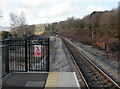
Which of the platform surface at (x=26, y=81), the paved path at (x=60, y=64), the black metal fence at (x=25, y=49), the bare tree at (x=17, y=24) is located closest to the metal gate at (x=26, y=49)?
the black metal fence at (x=25, y=49)

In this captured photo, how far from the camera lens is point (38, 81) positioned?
794 centimetres

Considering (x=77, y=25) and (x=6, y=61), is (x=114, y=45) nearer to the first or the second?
(x=6, y=61)

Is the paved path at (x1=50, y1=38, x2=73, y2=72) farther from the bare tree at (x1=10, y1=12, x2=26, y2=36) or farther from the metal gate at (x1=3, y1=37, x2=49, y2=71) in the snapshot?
the bare tree at (x1=10, y1=12, x2=26, y2=36)

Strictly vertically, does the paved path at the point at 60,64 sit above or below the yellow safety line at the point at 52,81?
below

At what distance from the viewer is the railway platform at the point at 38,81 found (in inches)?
287

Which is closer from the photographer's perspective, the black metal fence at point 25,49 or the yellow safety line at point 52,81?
the yellow safety line at point 52,81

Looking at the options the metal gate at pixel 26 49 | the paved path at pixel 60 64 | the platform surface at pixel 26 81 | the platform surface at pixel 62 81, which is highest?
Result: the metal gate at pixel 26 49

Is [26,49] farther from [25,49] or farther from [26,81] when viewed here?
[26,81]

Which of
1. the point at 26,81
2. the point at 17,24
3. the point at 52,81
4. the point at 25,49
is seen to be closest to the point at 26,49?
the point at 25,49

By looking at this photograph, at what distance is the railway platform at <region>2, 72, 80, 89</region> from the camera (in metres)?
7.30

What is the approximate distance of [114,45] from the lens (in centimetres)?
3609

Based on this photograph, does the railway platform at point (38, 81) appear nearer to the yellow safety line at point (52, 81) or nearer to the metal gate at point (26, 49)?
the yellow safety line at point (52, 81)

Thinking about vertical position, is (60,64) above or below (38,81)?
below

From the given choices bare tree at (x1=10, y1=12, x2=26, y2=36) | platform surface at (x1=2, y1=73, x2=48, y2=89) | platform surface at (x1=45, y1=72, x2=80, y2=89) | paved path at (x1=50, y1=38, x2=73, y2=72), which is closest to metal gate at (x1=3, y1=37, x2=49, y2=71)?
platform surface at (x1=2, y1=73, x2=48, y2=89)
